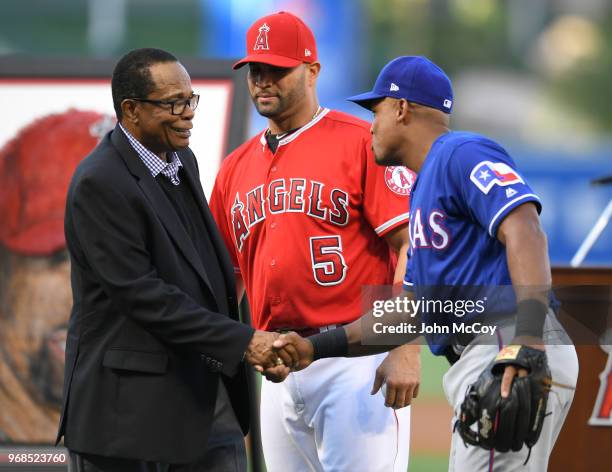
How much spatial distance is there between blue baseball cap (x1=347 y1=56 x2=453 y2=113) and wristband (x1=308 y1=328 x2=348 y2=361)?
92 cm

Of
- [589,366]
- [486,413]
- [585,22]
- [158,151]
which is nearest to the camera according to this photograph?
[486,413]

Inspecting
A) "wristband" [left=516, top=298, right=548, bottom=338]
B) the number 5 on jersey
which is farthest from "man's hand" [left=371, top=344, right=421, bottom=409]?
"wristband" [left=516, top=298, right=548, bottom=338]

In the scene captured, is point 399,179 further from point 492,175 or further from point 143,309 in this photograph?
point 143,309

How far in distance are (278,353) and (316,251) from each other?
1.82ft

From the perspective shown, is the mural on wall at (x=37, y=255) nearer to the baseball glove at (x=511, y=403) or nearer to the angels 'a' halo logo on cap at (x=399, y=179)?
the angels 'a' halo logo on cap at (x=399, y=179)

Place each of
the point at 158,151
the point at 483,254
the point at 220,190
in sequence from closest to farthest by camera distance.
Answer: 1. the point at 483,254
2. the point at 158,151
3. the point at 220,190

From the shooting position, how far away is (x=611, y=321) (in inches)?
208

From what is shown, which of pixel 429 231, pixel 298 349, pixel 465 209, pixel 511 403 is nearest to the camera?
pixel 511 403

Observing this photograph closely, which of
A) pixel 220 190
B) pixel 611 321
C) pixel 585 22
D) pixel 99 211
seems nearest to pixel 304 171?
pixel 220 190

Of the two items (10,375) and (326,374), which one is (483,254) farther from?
(10,375)

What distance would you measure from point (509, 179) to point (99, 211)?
1.30m

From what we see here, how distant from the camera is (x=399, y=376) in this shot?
3.95 metres

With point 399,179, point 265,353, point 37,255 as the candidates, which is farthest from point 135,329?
point 37,255

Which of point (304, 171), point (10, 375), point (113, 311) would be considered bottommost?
point (10, 375)
